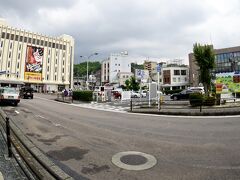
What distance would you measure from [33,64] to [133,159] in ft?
288

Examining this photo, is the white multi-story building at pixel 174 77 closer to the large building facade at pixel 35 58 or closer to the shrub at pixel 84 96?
the large building facade at pixel 35 58

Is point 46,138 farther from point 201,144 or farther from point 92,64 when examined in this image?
point 92,64

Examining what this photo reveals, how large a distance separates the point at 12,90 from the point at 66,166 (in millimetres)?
19261

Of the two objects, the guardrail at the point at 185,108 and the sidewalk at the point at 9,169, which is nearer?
the sidewalk at the point at 9,169

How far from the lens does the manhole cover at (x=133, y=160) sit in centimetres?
582

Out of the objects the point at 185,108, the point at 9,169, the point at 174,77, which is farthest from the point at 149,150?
the point at 174,77

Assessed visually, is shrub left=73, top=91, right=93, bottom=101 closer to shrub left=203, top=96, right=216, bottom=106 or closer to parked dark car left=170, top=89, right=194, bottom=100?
parked dark car left=170, top=89, right=194, bottom=100

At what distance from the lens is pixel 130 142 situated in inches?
326

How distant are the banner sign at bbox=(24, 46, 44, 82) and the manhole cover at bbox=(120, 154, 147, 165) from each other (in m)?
85.1

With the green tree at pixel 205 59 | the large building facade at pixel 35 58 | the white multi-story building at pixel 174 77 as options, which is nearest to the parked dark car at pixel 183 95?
the green tree at pixel 205 59

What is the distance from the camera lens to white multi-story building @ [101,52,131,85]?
103m

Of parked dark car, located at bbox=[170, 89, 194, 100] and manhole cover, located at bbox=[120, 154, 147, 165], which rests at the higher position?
parked dark car, located at bbox=[170, 89, 194, 100]

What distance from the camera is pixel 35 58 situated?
287 ft

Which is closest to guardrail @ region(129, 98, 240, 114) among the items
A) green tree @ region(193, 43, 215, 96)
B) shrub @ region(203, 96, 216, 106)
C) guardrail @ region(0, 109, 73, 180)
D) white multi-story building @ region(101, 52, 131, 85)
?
shrub @ region(203, 96, 216, 106)
